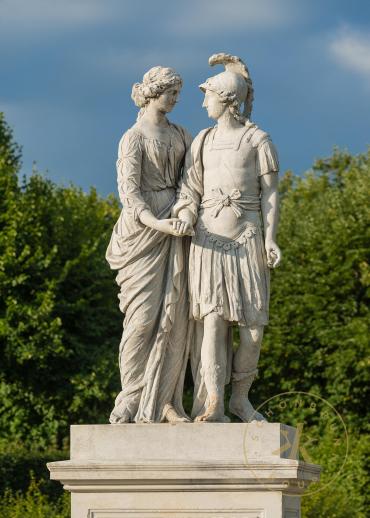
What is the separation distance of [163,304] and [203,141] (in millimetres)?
1381

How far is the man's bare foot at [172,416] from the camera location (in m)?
11.1

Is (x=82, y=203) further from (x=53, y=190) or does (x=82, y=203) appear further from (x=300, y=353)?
(x=300, y=353)

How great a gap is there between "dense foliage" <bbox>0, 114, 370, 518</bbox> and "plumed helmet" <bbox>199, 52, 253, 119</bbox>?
40.9 feet

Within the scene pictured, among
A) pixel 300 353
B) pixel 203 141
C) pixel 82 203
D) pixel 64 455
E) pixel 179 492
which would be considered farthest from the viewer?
pixel 82 203

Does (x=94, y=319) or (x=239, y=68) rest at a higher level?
(x=94, y=319)

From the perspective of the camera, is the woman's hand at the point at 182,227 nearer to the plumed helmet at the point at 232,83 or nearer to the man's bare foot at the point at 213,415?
the plumed helmet at the point at 232,83

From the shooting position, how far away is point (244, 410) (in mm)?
11320

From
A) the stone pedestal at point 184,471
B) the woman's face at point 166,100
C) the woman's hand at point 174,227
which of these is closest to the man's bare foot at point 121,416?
the stone pedestal at point 184,471

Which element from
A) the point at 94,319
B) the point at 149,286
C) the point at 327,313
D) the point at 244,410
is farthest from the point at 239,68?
the point at 94,319

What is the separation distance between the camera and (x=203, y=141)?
11539 millimetres

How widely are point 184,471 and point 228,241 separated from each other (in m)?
1.86

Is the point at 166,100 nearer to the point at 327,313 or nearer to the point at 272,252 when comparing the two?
the point at 272,252

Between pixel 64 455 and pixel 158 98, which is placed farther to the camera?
pixel 64 455

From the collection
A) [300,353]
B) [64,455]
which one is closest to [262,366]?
[300,353]
